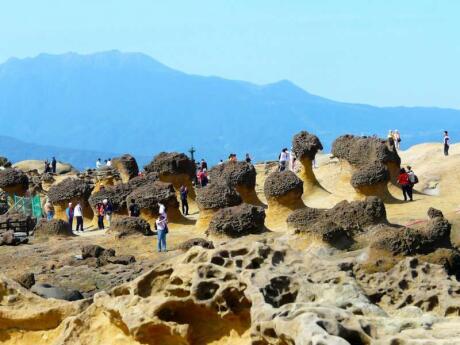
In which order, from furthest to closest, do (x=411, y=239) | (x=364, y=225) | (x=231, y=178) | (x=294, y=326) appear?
(x=231, y=178) → (x=364, y=225) → (x=411, y=239) → (x=294, y=326)

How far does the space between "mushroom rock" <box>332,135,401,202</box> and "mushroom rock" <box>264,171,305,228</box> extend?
1.50 meters

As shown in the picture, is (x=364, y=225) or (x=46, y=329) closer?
(x=46, y=329)

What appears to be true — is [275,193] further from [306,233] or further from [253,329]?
[253,329]

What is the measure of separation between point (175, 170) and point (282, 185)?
563 cm

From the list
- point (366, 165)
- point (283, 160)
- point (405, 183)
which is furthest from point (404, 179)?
point (283, 160)

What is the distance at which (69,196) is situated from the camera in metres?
26.7

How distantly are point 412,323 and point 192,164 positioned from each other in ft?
70.5

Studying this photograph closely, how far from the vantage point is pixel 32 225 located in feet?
80.7

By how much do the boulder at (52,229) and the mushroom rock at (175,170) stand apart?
4519 mm

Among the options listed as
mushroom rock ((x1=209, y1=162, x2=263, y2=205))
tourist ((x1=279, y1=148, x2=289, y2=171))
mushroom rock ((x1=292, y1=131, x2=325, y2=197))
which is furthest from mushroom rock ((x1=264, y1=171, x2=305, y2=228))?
tourist ((x1=279, y1=148, x2=289, y2=171))

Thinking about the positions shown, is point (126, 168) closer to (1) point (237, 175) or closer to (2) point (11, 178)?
(2) point (11, 178)

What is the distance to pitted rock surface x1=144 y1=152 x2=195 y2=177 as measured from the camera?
2681cm

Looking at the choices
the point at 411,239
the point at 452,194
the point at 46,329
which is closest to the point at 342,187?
the point at 452,194

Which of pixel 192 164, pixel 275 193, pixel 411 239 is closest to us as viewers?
pixel 411 239
